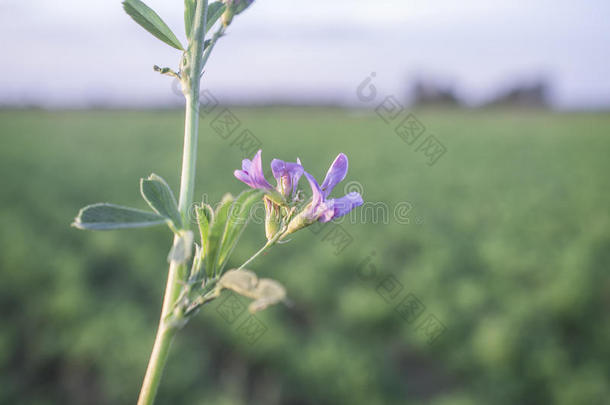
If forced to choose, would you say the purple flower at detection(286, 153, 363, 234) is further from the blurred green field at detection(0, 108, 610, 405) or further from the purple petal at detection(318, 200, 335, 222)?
the blurred green field at detection(0, 108, 610, 405)

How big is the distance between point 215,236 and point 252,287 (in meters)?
0.11

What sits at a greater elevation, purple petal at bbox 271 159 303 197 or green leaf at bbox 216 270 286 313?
purple petal at bbox 271 159 303 197

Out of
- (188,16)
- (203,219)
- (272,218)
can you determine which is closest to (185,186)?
(203,219)

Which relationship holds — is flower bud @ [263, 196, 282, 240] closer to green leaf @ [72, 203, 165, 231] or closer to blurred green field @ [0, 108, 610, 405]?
green leaf @ [72, 203, 165, 231]

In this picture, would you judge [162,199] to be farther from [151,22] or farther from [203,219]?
[151,22]

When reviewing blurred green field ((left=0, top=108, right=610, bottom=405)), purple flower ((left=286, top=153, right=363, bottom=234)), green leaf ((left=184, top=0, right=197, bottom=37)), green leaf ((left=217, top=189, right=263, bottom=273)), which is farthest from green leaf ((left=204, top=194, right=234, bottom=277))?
blurred green field ((left=0, top=108, right=610, bottom=405))

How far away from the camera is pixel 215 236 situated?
0.67m

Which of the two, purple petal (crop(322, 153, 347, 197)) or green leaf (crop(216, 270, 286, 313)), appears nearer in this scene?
green leaf (crop(216, 270, 286, 313))

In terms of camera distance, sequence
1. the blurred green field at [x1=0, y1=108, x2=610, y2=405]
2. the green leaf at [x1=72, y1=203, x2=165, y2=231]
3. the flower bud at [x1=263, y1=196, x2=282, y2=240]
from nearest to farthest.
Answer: the green leaf at [x1=72, y1=203, x2=165, y2=231] → the flower bud at [x1=263, y1=196, x2=282, y2=240] → the blurred green field at [x1=0, y1=108, x2=610, y2=405]

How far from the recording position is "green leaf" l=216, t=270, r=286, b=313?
596mm

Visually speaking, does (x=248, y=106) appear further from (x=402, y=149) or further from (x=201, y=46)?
(x=201, y=46)

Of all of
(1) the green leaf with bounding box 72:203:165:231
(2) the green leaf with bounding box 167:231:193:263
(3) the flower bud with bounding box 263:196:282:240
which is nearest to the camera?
(2) the green leaf with bounding box 167:231:193:263

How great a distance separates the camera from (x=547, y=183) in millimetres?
13070

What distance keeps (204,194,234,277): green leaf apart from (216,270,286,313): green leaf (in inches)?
1.5
